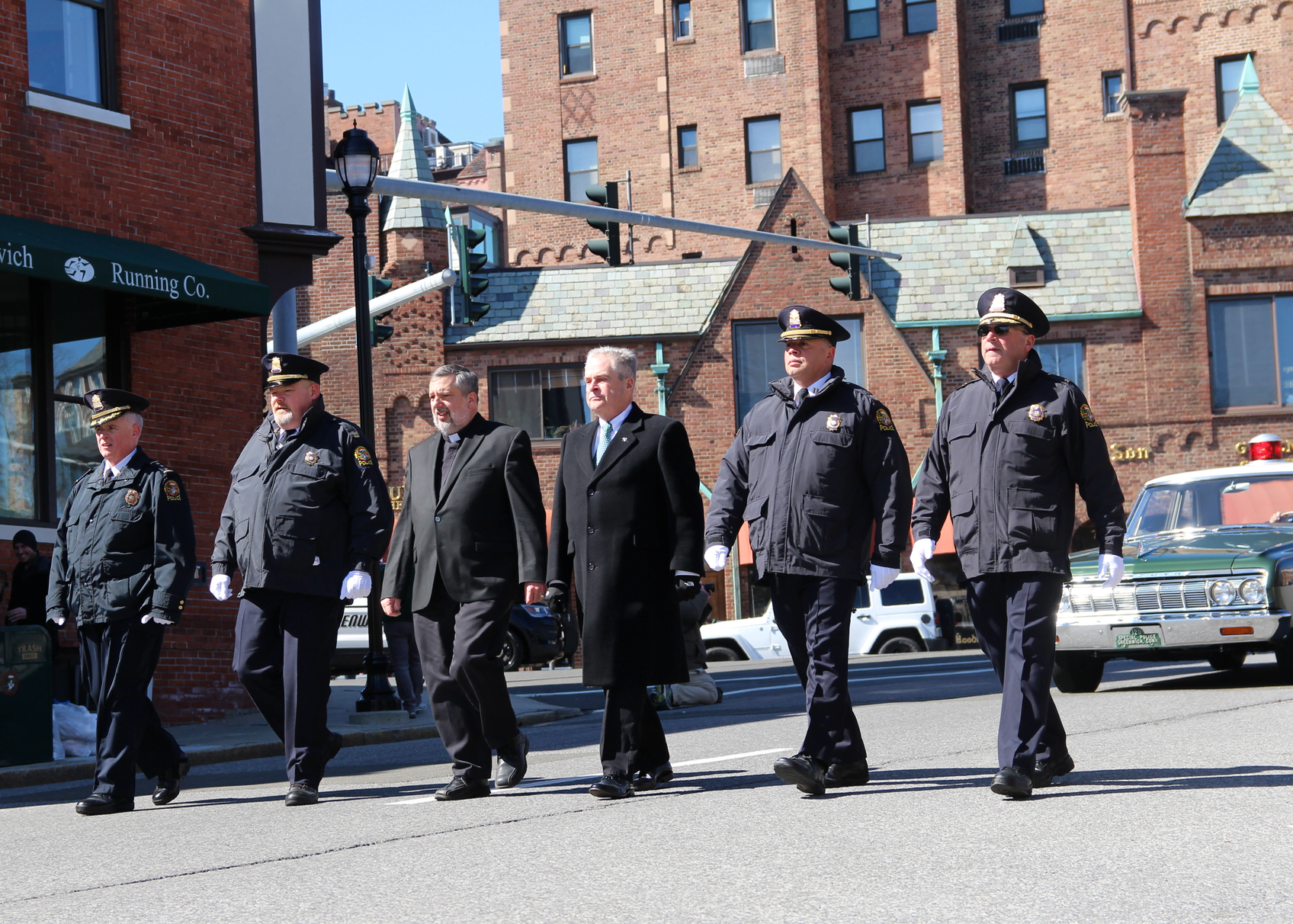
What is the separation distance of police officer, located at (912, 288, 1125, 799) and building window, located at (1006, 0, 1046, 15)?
38.8m

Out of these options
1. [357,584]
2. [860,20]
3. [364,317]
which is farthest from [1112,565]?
[860,20]

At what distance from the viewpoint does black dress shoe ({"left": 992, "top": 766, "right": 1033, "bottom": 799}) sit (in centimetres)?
662

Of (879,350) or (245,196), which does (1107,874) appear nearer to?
(245,196)

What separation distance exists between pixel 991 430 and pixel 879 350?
28.5 metres

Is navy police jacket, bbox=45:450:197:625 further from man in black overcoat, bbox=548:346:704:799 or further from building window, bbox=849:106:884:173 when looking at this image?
building window, bbox=849:106:884:173

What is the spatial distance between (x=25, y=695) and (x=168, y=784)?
2473mm

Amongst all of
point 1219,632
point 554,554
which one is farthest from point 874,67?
point 554,554

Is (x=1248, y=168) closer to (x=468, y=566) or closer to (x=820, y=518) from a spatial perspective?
(x=820, y=518)

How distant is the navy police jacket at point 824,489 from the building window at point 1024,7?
128ft

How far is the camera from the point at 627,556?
24.7ft

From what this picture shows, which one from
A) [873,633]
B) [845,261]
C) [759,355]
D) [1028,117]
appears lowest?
[873,633]

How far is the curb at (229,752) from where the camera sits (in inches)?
396

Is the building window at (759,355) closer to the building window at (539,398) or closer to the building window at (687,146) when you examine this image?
the building window at (539,398)

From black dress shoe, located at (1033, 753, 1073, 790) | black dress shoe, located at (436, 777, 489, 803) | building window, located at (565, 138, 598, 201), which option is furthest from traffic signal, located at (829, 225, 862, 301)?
building window, located at (565, 138, 598, 201)
